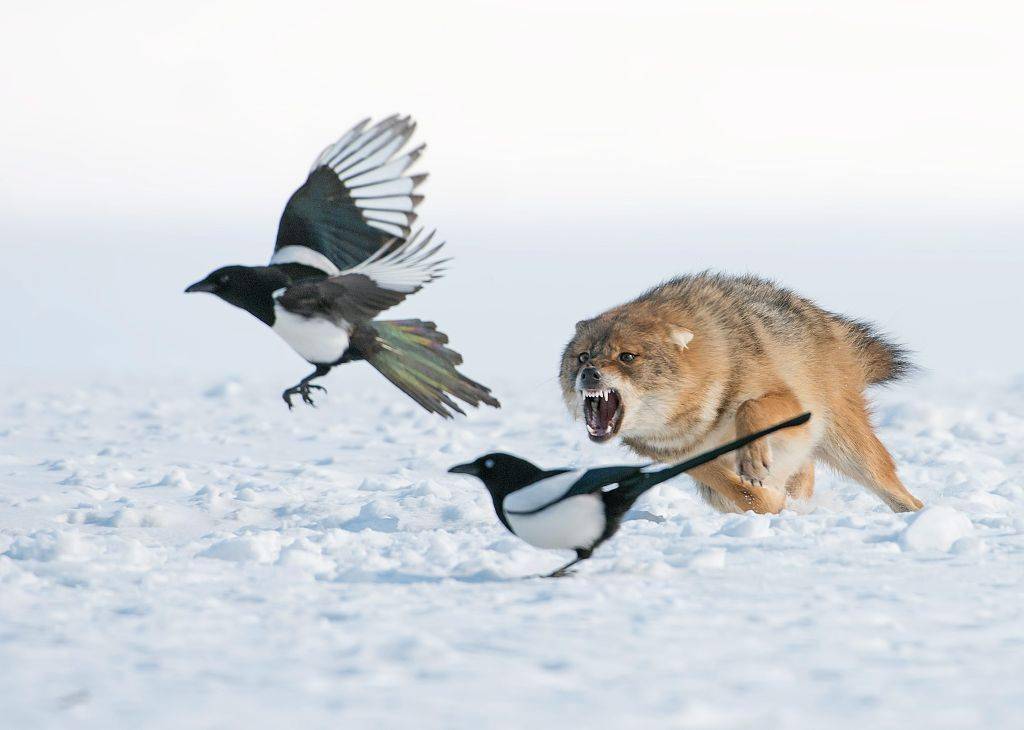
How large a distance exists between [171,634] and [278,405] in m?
10.0

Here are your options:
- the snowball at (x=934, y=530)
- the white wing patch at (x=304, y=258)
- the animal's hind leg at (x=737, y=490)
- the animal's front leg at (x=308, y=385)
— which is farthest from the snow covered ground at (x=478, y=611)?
the white wing patch at (x=304, y=258)

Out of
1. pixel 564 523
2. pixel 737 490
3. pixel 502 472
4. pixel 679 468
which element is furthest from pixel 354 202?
pixel 737 490

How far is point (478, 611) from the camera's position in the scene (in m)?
4.25

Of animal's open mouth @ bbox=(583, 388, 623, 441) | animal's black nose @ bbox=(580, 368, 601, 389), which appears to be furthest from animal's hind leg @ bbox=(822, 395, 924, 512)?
animal's black nose @ bbox=(580, 368, 601, 389)

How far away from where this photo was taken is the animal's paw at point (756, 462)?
258 inches

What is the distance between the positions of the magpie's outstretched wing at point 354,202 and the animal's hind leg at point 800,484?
4183 millimetres

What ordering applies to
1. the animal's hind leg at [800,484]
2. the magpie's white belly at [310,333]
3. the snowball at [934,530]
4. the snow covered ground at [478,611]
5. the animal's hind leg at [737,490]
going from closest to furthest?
1. the snow covered ground at [478,611]
2. the magpie's white belly at [310,333]
3. the snowball at [934,530]
4. the animal's hind leg at [737,490]
5. the animal's hind leg at [800,484]

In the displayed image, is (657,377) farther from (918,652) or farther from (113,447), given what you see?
(113,447)

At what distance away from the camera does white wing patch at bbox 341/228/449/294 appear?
4.02 metres

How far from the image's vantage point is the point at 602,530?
4562 mm

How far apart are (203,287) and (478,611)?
54.9 inches

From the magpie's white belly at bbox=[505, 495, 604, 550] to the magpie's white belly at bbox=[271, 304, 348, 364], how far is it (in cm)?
96

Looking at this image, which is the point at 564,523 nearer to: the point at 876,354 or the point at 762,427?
the point at 762,427

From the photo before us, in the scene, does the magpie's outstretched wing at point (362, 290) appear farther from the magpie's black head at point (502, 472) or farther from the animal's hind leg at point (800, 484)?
the animal's hind leg at point (800, 484)
